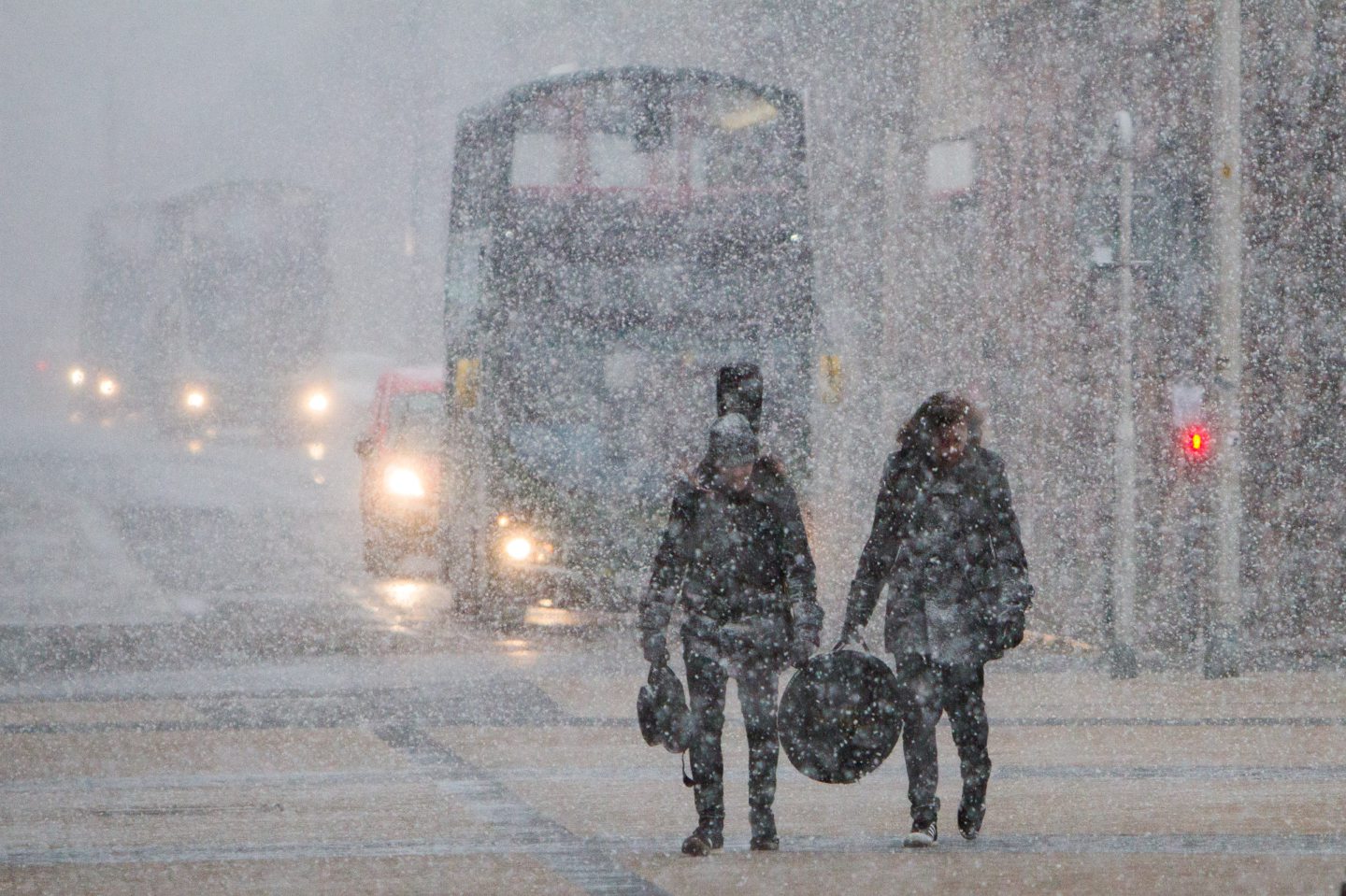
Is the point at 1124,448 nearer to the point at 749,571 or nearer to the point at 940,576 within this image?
the point at 940,576

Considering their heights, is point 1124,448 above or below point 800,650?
above

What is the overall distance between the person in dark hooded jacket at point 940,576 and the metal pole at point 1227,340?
5739mm

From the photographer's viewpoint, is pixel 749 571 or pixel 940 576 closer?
pixel 749 571

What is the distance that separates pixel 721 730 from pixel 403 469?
11716mm

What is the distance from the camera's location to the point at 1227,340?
38.8 feet

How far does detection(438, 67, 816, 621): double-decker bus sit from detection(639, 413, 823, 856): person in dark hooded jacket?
25.9 ft

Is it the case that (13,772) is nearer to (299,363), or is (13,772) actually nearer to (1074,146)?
(1074,146)

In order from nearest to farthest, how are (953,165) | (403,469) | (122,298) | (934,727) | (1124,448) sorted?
(934,727) < (1124,448) < (403,469) < (953,165) < (122,298)

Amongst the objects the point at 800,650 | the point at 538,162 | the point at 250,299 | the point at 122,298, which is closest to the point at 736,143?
the point at 538,162

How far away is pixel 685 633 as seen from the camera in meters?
6.11

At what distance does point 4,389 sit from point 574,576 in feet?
265

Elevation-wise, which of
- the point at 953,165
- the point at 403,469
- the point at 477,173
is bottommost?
the point at 403,469

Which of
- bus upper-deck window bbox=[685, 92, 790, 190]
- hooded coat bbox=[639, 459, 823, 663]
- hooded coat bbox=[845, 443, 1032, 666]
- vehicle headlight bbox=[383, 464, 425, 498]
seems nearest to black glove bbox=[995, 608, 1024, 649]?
hooded coat bbox=[845, 443, 1032, 666]

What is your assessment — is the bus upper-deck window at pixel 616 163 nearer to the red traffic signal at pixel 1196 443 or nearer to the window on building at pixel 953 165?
the window on building at pixel 953 165
